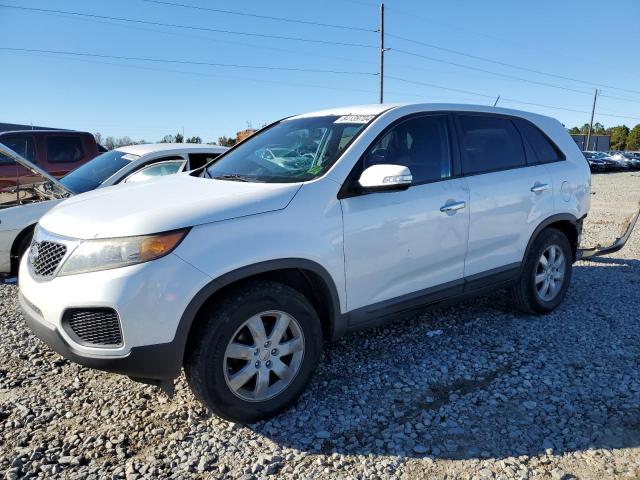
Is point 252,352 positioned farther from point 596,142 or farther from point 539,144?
point 596,142

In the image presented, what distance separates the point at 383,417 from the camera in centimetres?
291

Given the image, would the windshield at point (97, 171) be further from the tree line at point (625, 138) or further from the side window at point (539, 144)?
the tree line at point (625, 138)

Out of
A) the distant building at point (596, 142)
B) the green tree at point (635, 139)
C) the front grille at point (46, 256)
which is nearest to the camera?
the front grille at point (46, 256)

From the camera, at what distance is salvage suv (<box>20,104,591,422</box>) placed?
7.98 ft

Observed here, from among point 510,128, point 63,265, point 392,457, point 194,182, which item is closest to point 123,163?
point 194,182

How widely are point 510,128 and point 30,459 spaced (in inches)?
163

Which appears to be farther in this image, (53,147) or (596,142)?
(596,142)

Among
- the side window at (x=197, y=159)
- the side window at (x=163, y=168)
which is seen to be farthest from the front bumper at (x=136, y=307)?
the side window at (x=197, y=159)

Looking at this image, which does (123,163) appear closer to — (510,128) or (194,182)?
(194,182)

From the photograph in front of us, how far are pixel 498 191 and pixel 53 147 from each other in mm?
8497

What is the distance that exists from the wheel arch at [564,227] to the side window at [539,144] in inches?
20.4

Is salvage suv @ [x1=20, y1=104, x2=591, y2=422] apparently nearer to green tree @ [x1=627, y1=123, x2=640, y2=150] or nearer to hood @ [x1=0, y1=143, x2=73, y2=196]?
hood @ [x1=0, y1=143, x2=73, y2=196]

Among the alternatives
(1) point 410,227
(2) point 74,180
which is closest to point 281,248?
(1) point 410,227

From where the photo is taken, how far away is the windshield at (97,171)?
6.18 meters
